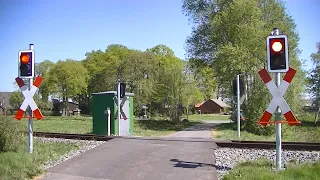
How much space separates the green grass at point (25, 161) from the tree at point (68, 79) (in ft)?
170

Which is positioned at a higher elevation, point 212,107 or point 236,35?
point 236,35

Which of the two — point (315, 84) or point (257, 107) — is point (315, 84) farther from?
point (257, 107)

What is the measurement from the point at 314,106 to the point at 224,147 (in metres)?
39.4

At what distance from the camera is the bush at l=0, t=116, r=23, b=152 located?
9.92 meters

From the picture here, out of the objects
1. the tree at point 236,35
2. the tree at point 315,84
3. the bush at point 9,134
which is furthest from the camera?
the tree at point 315,84

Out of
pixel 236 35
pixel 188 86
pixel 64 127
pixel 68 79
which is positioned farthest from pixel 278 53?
pixel 68 79

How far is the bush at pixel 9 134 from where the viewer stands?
992 centimetres

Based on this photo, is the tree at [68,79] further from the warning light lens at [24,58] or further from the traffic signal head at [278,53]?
the traffic signal head at [278,53]

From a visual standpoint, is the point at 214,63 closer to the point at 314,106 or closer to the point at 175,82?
the point at 175,82

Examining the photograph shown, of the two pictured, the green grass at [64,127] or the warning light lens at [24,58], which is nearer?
the warning light lens at [24,58]

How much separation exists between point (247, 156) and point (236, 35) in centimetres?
2284

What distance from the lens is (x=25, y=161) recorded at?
867cm

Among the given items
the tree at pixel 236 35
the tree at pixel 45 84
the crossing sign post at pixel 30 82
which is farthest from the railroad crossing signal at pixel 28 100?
the tree at pixel 45 84

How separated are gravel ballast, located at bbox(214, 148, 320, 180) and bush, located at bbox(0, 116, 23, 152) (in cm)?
563
